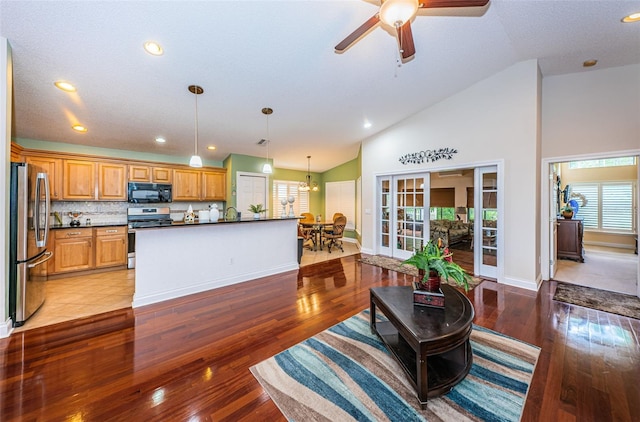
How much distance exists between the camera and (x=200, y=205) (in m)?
6.20

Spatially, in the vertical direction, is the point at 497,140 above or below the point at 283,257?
above

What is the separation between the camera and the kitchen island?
3.15 meters

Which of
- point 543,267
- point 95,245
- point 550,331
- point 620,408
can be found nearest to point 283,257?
point 95,245

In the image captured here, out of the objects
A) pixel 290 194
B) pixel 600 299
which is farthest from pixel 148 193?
pixel 600 299

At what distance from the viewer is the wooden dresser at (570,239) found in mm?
5207

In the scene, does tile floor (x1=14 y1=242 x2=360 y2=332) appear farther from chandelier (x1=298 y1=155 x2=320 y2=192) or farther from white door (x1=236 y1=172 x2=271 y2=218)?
chandelier (x1=298 y1=155 x2=320 y2=192)

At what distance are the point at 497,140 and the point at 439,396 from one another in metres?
4.11

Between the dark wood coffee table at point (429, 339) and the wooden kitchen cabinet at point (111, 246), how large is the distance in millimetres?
5123

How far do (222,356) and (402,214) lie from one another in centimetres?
477

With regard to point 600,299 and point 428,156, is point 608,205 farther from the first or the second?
point 428,156

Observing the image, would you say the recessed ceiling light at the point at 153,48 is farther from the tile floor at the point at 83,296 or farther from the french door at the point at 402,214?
the french door at the point at 402,214

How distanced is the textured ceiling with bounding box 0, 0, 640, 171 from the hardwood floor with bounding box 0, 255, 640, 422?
296cm

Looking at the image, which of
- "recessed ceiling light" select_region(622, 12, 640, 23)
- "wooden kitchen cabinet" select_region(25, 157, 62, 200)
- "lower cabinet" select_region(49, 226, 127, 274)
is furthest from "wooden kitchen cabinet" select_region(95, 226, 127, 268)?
"recessed ceiling light" select_region(622, 12, 640, 23)

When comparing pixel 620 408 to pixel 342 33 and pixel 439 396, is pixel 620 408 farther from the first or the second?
pixel 342 33
